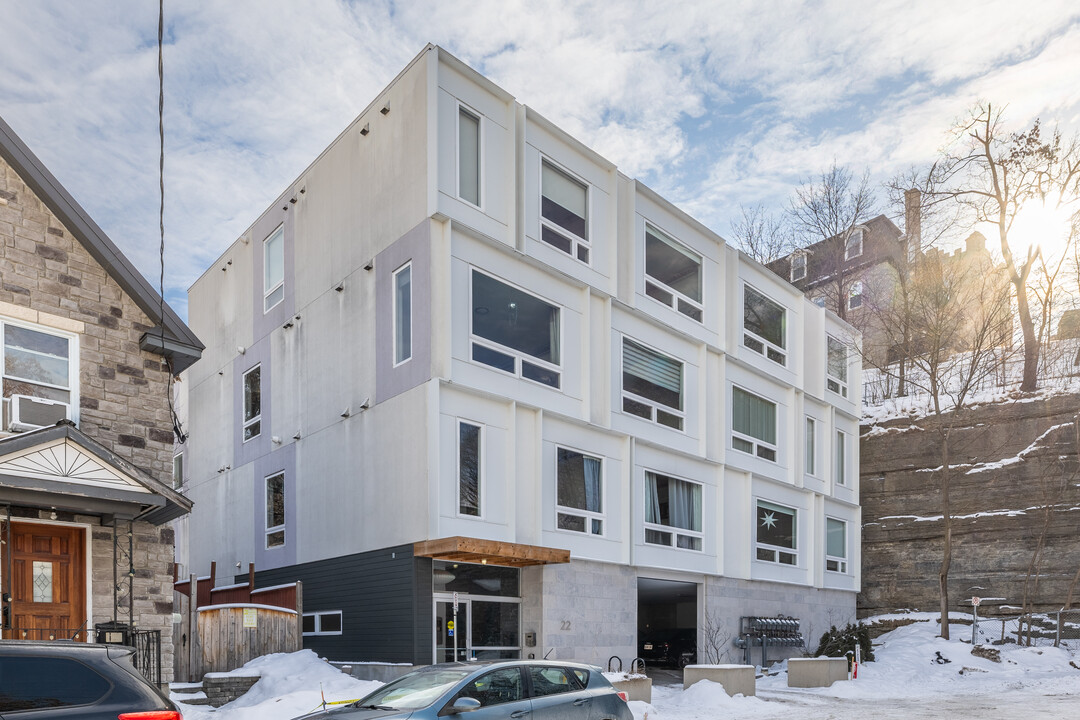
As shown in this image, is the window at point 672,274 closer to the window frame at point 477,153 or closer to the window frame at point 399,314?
the window frame at point 477,153

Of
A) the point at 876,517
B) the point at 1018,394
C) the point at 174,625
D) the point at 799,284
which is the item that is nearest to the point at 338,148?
the point at 174,625

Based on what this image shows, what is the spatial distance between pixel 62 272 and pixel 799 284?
42507 mm

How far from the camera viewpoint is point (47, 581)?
45.7 feet

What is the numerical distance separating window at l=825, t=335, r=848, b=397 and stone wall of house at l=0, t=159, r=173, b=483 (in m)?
22.8

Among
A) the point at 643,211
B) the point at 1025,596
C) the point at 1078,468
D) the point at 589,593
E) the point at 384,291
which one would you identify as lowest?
the point at 1025,596

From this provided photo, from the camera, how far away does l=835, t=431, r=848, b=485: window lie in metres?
31.7

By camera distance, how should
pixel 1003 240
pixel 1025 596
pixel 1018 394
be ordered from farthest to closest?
pixel 1003 240, pixel 1018 394, pixel 1025 596

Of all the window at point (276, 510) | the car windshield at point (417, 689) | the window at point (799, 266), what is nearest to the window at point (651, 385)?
the window at point (276, 510)

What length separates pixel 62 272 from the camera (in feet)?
48.1

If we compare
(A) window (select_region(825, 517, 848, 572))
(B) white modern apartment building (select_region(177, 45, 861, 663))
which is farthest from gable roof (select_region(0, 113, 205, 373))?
(A) window (select_region(825, 517, 848, 572))

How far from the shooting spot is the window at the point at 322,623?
19328 millimetres

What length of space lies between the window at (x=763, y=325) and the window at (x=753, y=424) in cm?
151

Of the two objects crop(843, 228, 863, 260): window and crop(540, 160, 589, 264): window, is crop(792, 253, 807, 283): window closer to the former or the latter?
crop(843, 228, 863, 260): window

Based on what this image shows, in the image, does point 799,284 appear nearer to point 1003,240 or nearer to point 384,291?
point 1003,240
